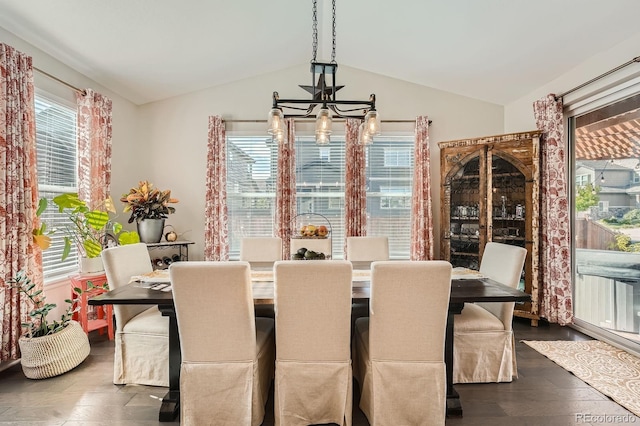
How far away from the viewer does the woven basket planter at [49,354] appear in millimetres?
2342

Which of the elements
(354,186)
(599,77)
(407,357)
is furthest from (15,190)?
(599,77)

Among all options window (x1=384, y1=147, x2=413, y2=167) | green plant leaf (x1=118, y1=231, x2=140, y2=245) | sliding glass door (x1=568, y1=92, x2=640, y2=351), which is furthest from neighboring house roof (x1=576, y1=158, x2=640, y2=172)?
green plant leaf (x1=118, y1=231, x2=140, y2=245)

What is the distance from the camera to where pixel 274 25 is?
3229 mm

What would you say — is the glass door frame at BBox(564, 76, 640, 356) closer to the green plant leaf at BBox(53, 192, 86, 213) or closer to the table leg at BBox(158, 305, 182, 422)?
the table leg at BBox(158, 305, 182, 422)

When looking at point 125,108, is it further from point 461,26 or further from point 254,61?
point 461,26

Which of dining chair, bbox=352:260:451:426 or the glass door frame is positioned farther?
the glass door frame

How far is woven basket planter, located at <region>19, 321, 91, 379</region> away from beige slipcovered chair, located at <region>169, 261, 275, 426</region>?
4.37 ft

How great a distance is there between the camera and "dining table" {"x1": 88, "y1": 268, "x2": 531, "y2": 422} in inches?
73.9

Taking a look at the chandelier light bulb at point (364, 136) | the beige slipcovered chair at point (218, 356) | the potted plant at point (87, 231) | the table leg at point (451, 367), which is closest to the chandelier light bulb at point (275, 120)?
the chandelier light bulb at point (364, 136)

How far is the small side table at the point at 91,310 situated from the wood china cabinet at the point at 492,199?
3.78 meters

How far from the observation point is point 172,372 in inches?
80.7

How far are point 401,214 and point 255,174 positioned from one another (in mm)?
2046

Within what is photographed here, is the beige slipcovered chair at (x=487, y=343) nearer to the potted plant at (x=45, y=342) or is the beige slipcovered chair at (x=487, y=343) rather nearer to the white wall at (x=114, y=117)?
the potted plant at (x=45, y=342)

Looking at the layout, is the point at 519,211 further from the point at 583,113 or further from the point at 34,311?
the point at 34,311
